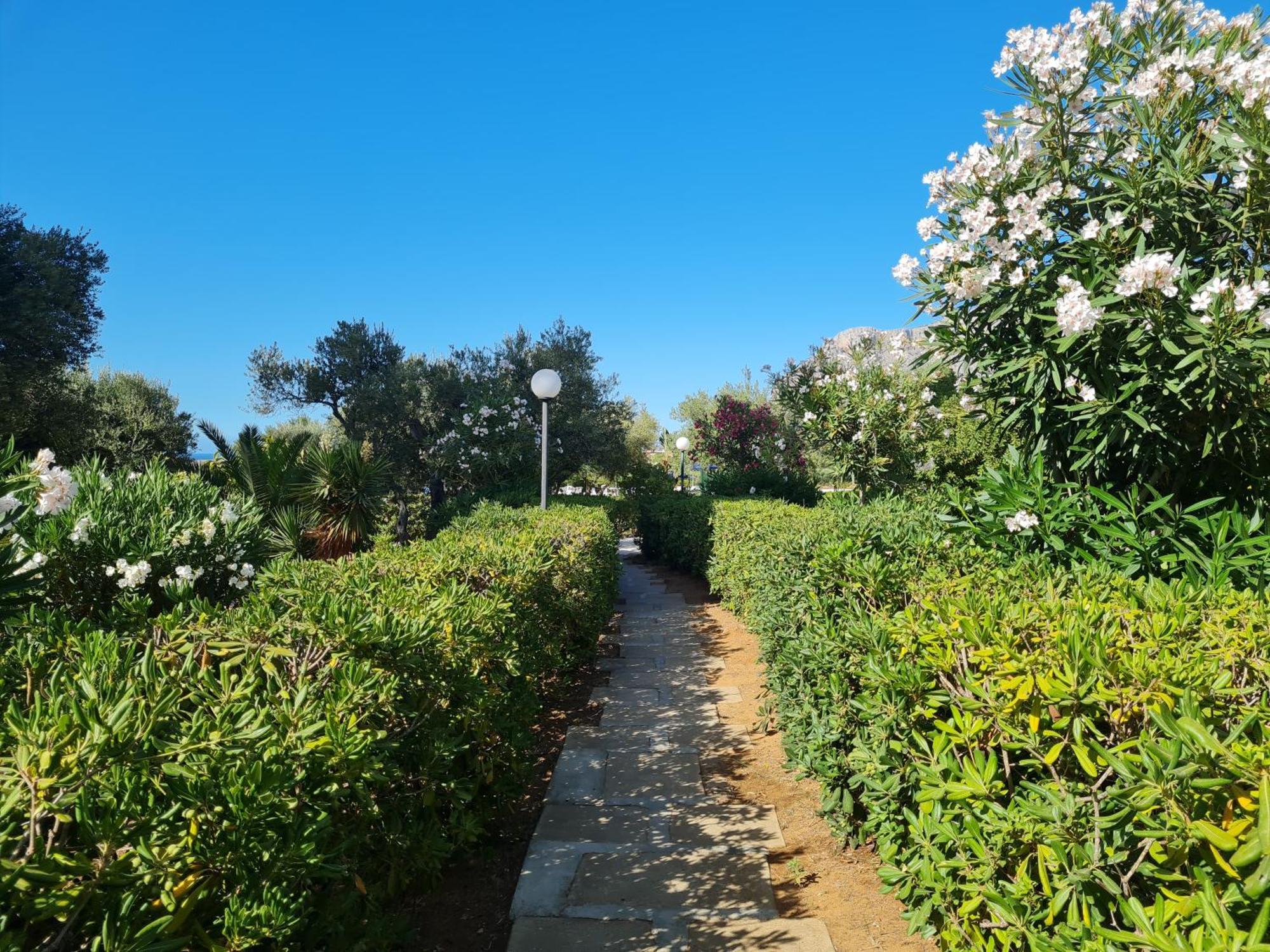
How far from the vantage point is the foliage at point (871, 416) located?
29.7 ft

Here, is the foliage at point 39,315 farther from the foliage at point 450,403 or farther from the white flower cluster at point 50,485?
the white flower cluster at point 50,485

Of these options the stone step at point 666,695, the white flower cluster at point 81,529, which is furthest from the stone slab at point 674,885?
the white flower cluster at point 81,529

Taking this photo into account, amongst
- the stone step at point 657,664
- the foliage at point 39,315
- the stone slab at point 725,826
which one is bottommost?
the stone slab at point 725,826

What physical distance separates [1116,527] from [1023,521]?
0.40 meters

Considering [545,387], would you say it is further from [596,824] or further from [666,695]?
[596,824]

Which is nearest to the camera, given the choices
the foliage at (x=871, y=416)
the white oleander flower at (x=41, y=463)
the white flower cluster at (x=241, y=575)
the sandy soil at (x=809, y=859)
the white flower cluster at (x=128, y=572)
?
the sandy soil at (x=809, y=859)

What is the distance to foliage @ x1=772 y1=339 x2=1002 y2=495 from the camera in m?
9.04

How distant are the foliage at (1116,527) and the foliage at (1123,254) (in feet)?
0.58

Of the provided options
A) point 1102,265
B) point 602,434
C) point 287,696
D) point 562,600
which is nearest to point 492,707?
point 287,696

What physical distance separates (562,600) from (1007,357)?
370cm

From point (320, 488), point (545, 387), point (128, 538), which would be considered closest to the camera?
point (128, 538)

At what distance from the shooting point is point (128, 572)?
13.3ft

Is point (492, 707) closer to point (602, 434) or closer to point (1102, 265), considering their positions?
point (1102, 265)

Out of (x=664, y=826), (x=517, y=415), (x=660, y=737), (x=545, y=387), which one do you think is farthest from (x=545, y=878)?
(x=517, y=415)
